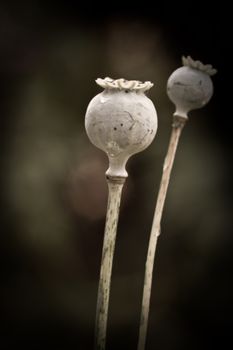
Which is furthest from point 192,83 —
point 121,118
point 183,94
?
point 121,118

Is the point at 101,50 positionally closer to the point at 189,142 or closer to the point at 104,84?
the point at 189,142

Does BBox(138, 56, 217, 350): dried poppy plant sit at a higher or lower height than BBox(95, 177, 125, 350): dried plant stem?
higher

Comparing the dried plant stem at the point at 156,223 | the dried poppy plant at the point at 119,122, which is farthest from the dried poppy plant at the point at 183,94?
the dried poppy plant at the point at 119,122

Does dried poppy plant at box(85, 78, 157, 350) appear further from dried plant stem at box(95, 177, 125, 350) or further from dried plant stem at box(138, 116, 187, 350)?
dried plant stem at box(138, 116, 187, 350)

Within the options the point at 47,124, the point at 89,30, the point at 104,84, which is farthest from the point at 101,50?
the point at 104,84

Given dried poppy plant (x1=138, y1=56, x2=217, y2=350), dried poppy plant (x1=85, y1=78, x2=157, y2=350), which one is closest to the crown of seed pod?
dried poppy plant (x1=138, y1=56, x2=217, y2=350)

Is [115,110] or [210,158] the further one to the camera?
[210,158]

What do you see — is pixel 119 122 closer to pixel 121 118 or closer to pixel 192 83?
pixel 121 118
